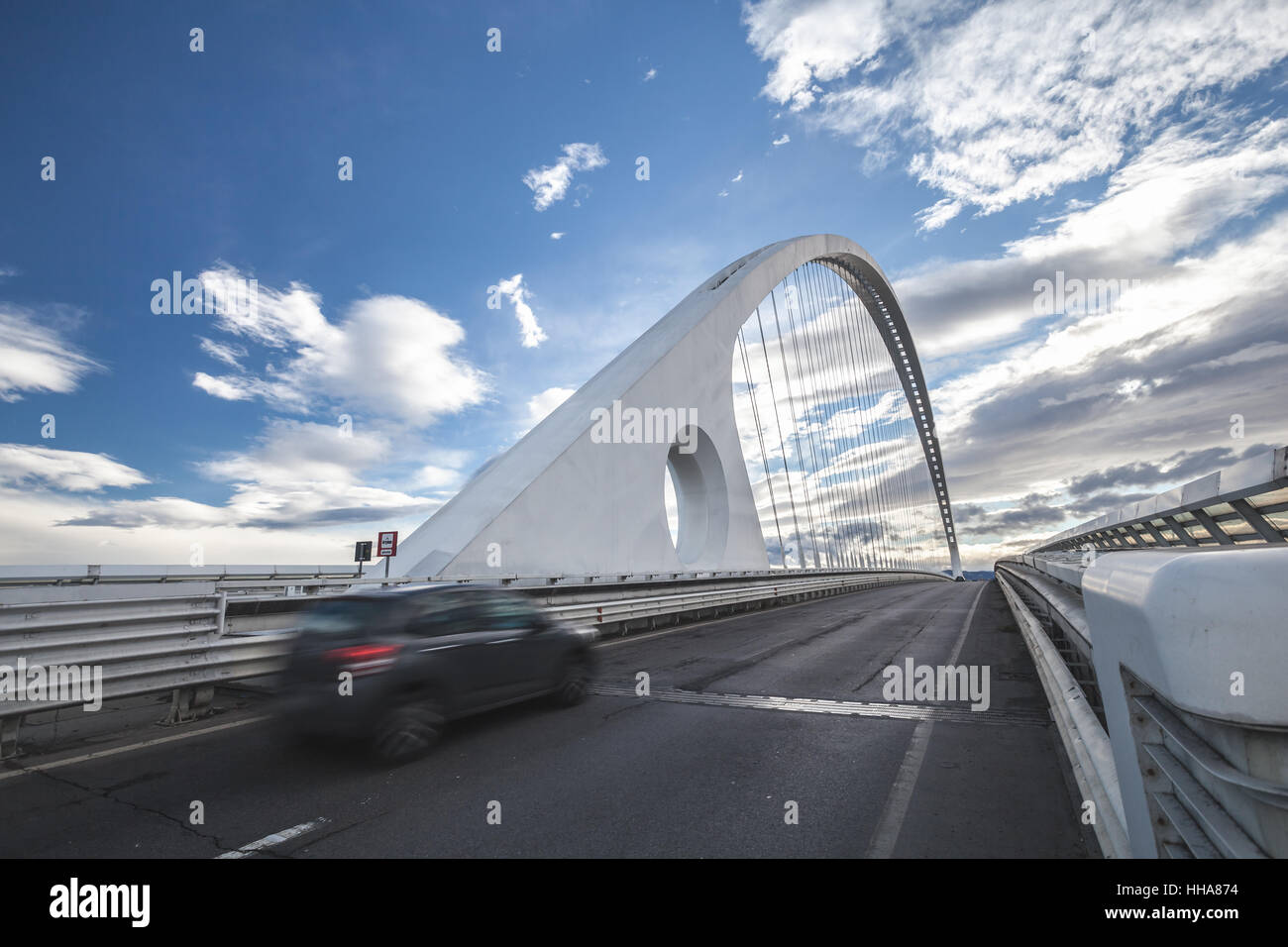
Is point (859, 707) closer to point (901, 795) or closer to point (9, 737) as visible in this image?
point (901, 795)

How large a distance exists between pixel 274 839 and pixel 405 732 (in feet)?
5.47

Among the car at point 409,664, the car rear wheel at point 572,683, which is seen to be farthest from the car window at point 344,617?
the car rear wheel at point 572,683

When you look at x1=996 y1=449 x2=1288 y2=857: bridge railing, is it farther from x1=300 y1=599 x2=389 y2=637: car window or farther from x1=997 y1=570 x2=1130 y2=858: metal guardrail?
x1=300 y1=599 x2=389 y2=637: car window

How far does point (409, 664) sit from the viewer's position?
18.3 feet

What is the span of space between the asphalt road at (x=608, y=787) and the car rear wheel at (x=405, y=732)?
A: 0.16 metres

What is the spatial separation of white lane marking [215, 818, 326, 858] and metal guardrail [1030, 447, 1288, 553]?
318 inches

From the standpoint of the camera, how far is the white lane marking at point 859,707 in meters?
6.46

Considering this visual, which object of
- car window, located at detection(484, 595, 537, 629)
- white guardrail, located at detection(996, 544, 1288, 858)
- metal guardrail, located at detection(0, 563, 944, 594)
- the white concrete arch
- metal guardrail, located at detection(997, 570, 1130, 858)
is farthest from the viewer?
the white concrete arch

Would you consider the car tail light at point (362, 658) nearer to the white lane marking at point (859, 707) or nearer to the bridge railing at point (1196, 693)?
the white lane marking at point (859, 707)

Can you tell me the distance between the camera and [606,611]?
13000 millimetres

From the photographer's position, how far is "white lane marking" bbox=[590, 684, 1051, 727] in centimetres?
646

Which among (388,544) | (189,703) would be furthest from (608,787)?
(388,544)

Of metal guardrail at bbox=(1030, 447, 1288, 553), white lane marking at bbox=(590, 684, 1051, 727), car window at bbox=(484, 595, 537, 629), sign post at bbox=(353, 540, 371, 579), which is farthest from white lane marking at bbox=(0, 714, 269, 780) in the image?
sign post at bbox=(353, 540, 371, 579)
